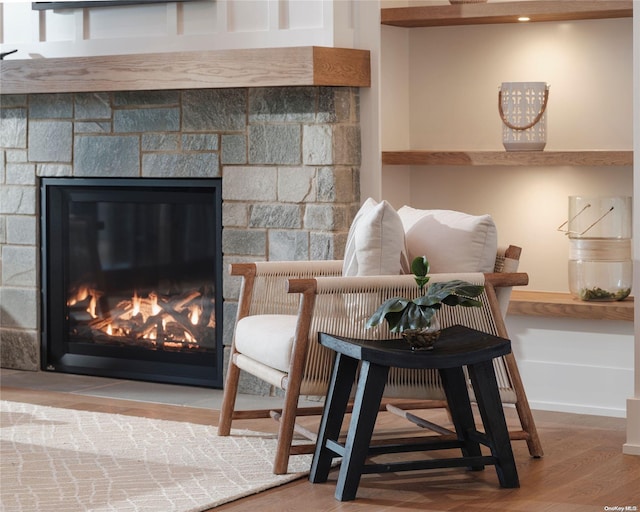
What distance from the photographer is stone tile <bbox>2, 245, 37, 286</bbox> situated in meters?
5.47

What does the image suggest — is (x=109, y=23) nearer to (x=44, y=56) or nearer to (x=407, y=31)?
(x=44, y=56)

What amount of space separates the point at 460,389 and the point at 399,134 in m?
1.81

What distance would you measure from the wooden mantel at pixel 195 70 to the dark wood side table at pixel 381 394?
1.36 metres

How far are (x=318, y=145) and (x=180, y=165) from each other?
696mm

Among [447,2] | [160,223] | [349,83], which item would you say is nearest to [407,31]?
[447,2]

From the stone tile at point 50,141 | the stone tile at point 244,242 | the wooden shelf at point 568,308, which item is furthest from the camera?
the stone tile at point 50,141

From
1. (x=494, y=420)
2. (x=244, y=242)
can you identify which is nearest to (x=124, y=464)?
(x=494, y=420)

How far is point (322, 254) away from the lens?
4.66m

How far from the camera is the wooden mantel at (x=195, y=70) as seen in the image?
14.8ft

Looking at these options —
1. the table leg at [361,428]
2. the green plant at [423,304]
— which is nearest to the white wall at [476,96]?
the green plant at [423,304]

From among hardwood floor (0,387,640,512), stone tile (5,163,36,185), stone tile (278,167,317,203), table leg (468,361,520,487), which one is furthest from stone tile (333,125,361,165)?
stone tile (5,163,36,185)

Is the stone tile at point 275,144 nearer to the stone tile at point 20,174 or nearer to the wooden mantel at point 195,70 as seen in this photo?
the wooden mantel at point 195,70

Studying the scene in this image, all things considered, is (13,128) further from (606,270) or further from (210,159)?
(606,270)

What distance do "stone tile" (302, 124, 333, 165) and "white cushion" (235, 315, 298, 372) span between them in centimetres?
89
